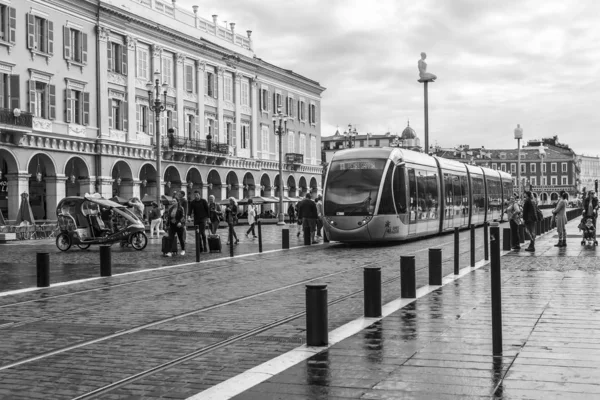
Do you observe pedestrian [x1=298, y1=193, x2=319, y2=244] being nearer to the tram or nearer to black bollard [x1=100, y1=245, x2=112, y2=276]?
the tram

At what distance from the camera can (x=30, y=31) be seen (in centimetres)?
3922

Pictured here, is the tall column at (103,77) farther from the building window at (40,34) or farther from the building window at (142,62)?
the building window at (40,34)

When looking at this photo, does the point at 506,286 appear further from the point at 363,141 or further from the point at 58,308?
the point at 363,141

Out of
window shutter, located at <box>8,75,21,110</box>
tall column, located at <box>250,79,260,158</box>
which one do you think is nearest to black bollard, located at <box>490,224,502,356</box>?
window shutter, located at <box>8,75,21,110</box>

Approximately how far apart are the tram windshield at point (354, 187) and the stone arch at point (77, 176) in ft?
71.6

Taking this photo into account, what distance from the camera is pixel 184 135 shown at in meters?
53.2

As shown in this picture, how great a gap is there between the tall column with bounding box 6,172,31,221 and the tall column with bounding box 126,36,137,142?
9496 mm

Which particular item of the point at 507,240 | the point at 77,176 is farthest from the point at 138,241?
the point at 77,176

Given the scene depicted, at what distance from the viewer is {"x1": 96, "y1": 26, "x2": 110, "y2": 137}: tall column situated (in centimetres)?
4434

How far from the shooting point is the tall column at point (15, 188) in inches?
1499

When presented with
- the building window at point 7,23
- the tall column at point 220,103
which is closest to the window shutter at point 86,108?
the building window at point 7,23

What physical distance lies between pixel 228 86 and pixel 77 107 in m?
17.3

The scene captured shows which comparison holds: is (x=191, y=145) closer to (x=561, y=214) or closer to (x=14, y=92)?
(x=14, y=92)

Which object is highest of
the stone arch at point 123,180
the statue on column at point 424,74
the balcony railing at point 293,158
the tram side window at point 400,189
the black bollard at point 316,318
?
the statue on column at point 424,74
